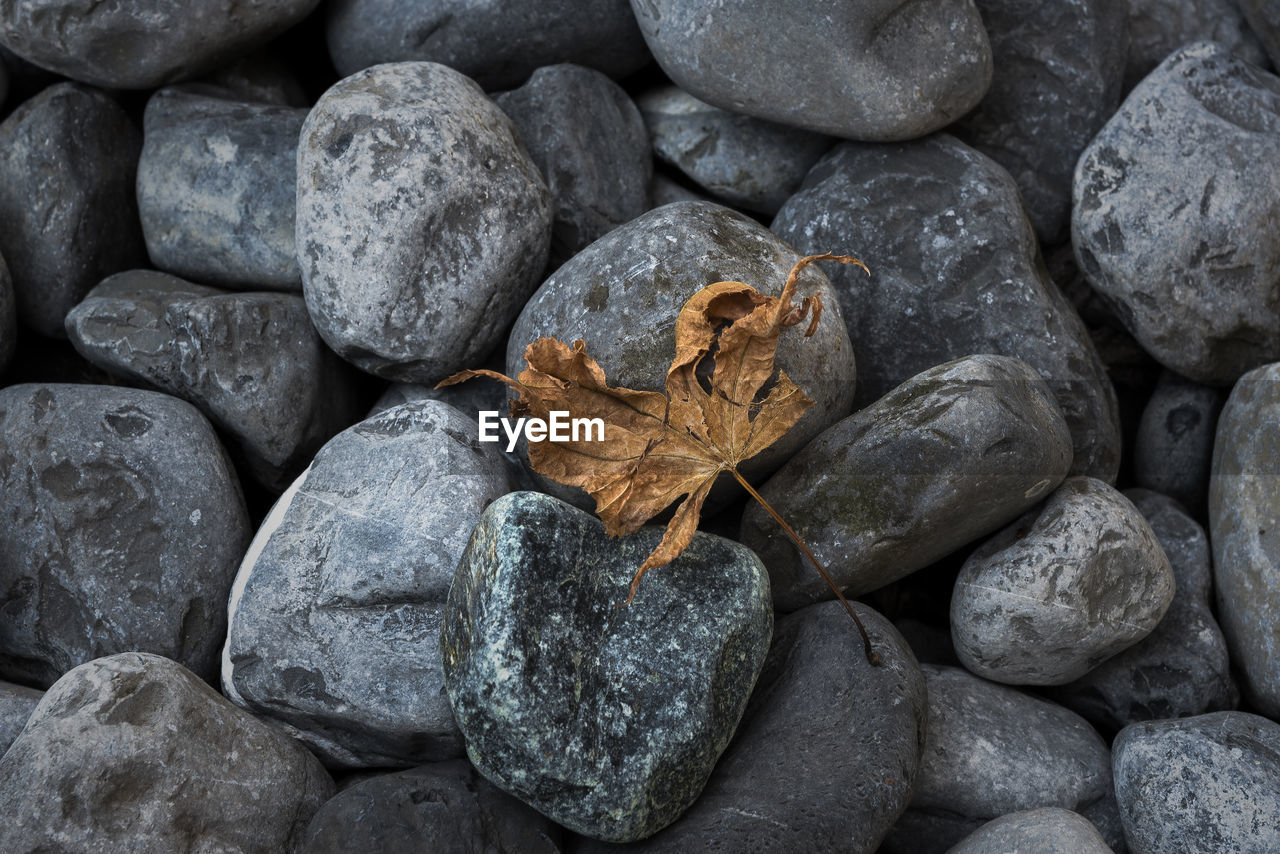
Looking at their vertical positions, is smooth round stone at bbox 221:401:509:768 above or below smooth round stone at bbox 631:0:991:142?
below

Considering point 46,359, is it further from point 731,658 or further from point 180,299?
point 731,658

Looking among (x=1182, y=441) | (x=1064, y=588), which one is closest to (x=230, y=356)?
(x=1064, y=588)

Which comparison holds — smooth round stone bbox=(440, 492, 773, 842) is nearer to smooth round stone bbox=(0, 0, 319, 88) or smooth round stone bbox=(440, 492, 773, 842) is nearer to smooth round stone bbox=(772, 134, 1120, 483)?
smooth round stone bbox=(772, 134, 1120, 483)

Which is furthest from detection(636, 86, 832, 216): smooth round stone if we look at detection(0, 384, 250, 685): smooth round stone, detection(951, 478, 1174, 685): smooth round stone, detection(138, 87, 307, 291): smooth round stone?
detection(0, 384, 250, 685): smooth round stone

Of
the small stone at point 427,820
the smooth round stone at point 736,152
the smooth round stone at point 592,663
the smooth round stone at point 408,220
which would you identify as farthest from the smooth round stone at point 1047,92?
the small stone at point 427,820

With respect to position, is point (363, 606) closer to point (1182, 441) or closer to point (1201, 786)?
point (1201, 786)

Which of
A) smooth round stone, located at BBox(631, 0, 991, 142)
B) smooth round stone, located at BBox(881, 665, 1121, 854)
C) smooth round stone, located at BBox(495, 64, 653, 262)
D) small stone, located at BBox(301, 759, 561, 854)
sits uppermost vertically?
smooth round stone, located at BBox(631, 0, 991, 142)
